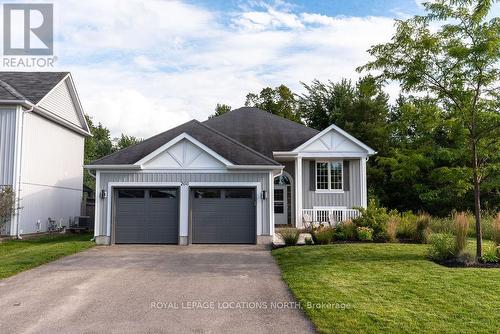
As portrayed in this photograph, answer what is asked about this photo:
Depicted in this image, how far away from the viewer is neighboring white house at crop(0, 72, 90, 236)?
1652cm

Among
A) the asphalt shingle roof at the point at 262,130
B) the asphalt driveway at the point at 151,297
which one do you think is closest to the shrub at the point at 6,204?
the asphalt driveway at the point at 151,297

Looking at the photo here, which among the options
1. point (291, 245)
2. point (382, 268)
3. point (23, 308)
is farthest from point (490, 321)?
point (291, 245)

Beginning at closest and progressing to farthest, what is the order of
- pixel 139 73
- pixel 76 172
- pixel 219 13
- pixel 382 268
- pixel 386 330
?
pixel 386 330, pixel 382 268, pixel 219 13, pixel 139 73, pixel 76 172

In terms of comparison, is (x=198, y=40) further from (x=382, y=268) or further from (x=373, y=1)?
(x=382, y=268)

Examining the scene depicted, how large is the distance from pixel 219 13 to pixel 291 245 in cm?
775

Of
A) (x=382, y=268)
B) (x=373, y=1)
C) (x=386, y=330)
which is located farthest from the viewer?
(x=373, y=1)

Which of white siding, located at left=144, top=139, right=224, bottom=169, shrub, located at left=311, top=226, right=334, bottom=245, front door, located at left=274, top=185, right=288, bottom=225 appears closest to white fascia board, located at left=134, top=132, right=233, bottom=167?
white siding, located at left=144, top=139, right=224, bottom=169

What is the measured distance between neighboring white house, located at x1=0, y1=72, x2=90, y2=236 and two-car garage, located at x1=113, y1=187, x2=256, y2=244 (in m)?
4.75

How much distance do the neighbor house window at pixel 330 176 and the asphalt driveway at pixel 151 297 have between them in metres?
8.52

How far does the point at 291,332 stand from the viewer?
5.55 metres

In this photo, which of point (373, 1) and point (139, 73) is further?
point (139, 73)

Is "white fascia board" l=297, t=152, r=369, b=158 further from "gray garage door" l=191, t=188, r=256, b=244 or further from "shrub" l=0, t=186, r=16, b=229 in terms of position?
"shrub" l=0, t=186, r=16, b=229

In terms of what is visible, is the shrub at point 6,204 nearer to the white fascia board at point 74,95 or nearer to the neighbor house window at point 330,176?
the white fascia board at point 74,95

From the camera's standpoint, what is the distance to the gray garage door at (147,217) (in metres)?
15.0
